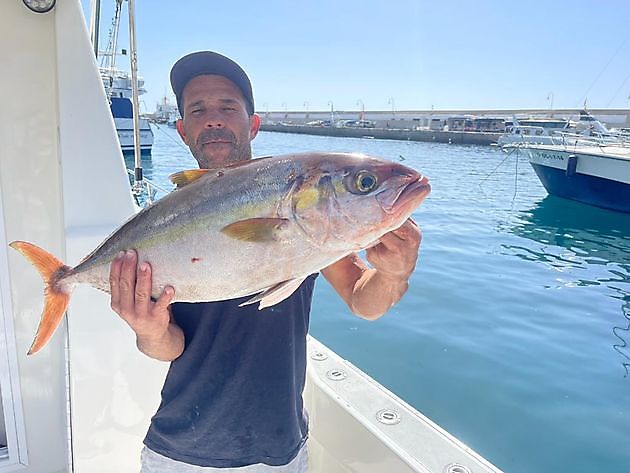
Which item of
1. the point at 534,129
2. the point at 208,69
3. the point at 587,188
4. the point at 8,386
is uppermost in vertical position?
the point at 534,129

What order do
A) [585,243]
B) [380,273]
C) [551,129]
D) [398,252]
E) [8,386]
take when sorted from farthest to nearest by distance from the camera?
[551,129] → [585,243] → [8,386] → [380,273] → [398,252]

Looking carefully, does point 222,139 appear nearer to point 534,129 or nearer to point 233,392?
point 233,392

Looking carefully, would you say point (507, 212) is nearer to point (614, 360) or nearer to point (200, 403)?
point (614, 360)

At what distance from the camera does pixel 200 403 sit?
5.28 ft

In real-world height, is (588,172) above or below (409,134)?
below

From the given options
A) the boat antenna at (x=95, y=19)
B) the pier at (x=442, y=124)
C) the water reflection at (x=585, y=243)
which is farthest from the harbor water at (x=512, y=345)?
the pier at (x=442, y=124)

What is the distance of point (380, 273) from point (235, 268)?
566 millimetres

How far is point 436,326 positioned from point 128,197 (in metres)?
5.31

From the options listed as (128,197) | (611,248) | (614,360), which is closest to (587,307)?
(614,360)

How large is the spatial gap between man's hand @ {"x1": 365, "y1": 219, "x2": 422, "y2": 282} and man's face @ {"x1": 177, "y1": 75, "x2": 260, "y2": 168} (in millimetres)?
643

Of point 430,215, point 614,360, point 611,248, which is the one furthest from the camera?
point 430,215

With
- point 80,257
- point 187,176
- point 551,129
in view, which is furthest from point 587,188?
point 551,129

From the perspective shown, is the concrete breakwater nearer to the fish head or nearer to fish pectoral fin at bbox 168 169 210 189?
fish pectoral fin at bbox 168 169 210 189

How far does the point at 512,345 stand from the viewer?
6.40 meters
